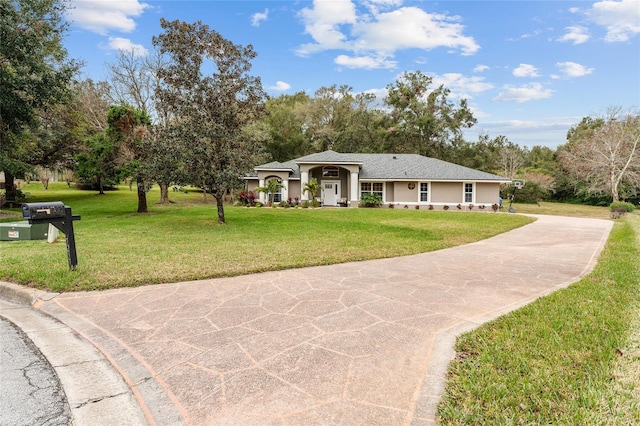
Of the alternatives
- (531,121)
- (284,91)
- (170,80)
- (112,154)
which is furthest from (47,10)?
(531,121)

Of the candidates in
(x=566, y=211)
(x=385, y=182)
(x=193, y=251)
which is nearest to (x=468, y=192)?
(x=385, y=182)

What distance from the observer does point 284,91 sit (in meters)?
42.3

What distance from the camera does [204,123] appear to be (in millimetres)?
11516

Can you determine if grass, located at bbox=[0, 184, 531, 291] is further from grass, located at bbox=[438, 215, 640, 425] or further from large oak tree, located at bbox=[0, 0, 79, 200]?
large oak tree, located at bbox=[0, 0, 79, 200]

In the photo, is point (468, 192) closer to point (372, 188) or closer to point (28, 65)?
point (372, 188)

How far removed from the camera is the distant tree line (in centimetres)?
1191

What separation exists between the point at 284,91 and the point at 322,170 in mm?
22332

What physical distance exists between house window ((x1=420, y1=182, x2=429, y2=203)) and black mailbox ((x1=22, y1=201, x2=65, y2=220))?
22.5 m

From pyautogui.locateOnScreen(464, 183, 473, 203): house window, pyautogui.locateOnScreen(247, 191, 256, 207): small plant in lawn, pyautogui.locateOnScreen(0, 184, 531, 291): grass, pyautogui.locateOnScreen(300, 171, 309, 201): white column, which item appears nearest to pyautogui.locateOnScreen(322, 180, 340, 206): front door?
pyautogui.locateOnScreen(300, 171, 309, 201): white column

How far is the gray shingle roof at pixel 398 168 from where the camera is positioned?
23562mm

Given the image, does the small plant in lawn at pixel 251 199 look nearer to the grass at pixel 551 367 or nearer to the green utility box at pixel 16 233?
the green utility box at pixel 16 233

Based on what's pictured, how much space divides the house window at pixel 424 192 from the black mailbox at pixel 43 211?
2250 centimetres

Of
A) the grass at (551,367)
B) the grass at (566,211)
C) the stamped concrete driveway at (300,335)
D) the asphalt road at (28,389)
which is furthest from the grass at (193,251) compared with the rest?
the grass at (566,211)

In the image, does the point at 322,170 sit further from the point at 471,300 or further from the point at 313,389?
the point at 313,389
